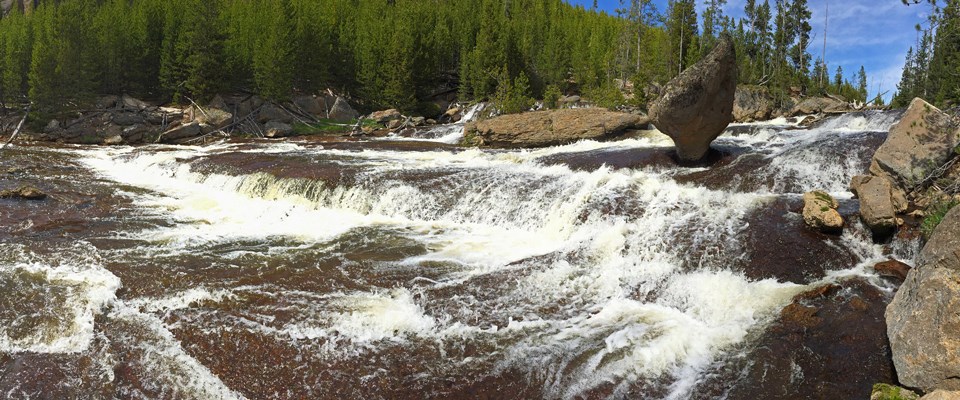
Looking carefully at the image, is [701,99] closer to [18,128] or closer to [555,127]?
[555,127]

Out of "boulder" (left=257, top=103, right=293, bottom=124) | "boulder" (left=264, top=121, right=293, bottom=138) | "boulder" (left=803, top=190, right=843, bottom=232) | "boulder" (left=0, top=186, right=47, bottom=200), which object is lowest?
"boulder" (left=803, top=190, right=843, bottom=232)

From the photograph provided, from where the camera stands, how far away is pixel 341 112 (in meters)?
52.2

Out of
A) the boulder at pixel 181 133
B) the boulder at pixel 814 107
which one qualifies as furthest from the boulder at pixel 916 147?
the boulder at pixel 181 133

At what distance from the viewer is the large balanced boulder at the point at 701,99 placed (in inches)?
665

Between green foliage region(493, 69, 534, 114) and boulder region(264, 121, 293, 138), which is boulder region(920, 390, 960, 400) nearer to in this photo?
green foliage region(493, 69, 534, 114)

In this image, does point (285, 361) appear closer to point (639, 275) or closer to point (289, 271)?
point (289, 271)

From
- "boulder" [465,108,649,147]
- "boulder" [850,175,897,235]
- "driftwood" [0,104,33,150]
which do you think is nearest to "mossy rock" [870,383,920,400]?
"boulder" [850,175,897,235]

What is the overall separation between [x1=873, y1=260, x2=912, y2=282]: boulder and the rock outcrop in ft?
3.30

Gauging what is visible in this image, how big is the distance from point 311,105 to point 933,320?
51.9 meters

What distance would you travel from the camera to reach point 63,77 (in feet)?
135

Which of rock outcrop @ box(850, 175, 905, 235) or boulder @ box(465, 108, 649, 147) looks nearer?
rock outcrop @ box(850, 175, 905, 235)

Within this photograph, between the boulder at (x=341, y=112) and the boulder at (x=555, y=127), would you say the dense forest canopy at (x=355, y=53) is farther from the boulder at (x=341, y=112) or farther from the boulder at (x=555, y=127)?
the boulder at (x=555, y=127)

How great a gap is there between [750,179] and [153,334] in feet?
51.0

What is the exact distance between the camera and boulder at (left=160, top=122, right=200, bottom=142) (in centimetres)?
4001
